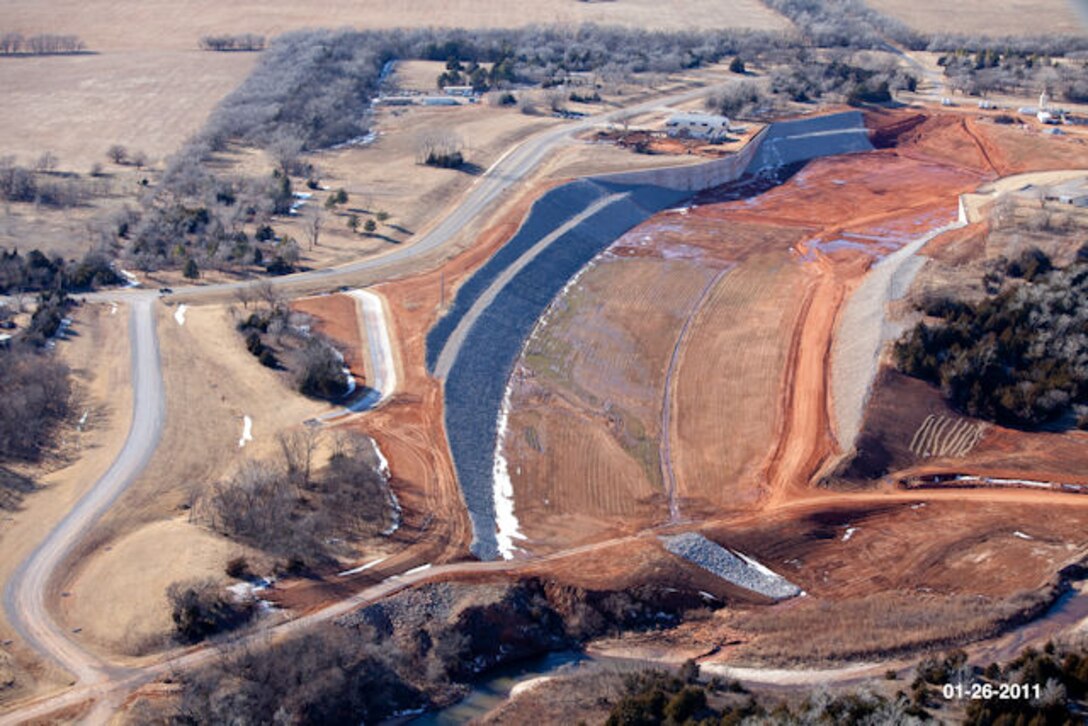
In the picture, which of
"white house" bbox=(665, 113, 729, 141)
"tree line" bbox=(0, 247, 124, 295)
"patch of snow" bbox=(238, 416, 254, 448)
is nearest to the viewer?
"patch of snow" bbox=(238, 416, 254, 448)

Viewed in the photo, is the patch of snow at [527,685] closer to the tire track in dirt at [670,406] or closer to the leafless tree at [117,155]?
the tire track in dirt at [670,406]

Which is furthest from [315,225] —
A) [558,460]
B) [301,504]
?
[301,504]

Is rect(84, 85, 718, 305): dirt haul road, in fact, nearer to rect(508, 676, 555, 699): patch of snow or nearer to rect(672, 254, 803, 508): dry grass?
rect(672, 254, 803, 508): dry grass

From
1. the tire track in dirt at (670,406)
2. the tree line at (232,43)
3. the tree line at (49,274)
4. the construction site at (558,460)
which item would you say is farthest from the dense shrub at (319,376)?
the tree line at (232,43)

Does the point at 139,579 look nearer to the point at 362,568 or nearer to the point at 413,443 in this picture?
the point at 362,568

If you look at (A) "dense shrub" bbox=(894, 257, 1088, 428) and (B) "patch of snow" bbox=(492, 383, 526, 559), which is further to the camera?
(A) "dense shrub" bbox=(894, 257, 1088, 428)

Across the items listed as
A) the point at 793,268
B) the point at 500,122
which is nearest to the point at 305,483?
the point at 793,268

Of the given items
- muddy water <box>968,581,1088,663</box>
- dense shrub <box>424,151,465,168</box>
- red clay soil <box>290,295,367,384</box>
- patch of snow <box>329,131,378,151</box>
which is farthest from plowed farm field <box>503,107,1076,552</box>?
patch of snow <box>329,131,378,151</box>
